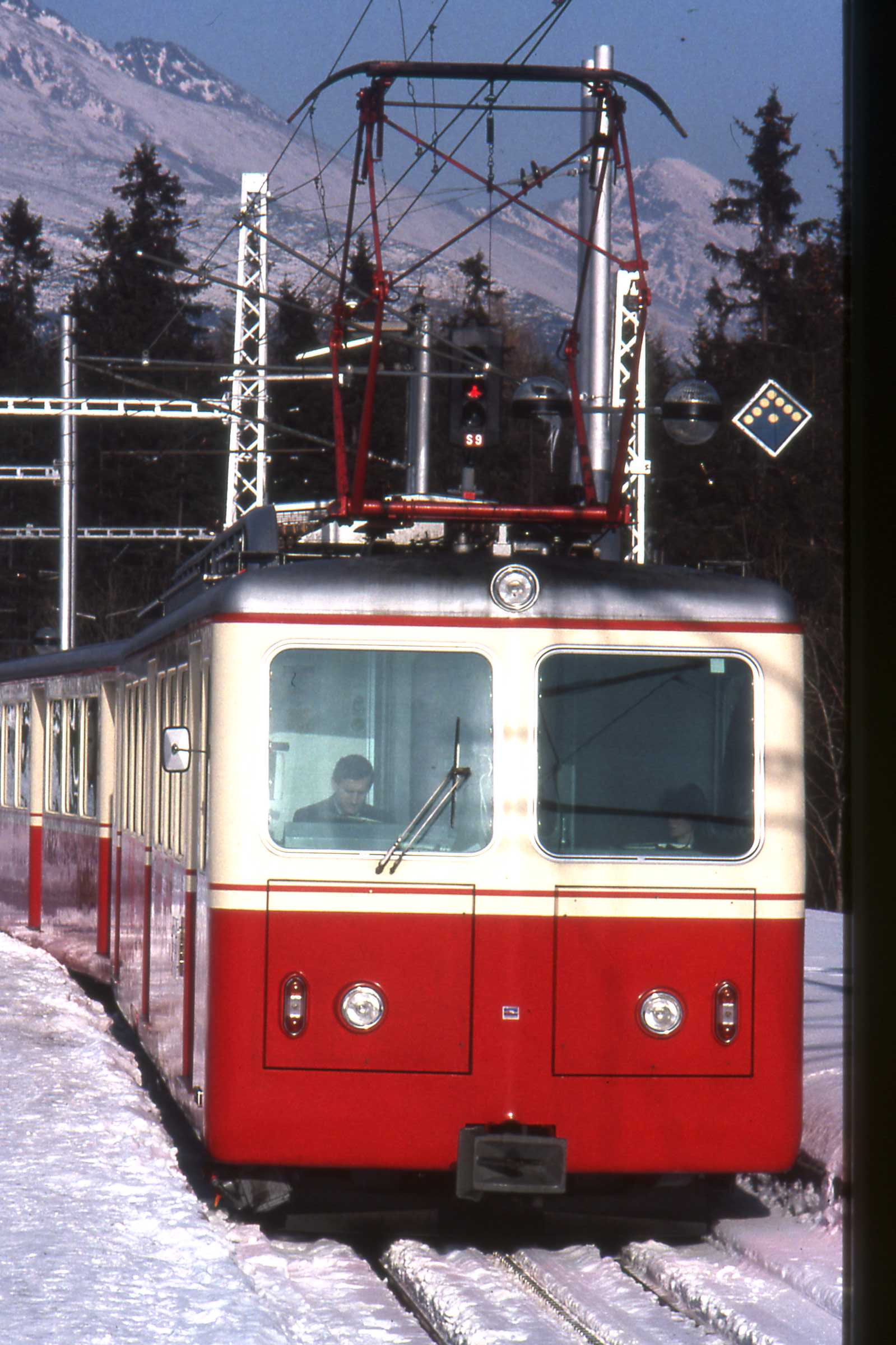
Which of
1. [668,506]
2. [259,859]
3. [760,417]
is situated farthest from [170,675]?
[668,506]

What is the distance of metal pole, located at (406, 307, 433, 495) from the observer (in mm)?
16656

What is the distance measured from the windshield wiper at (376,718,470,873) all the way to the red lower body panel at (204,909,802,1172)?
212mm

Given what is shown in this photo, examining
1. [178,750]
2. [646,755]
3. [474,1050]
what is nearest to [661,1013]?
[474,1050]

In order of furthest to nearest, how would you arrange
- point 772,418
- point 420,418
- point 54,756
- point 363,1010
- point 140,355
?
point 140,355, point 54,756, point 420,418, point 772,418, point 363,1010

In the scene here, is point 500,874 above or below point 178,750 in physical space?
below

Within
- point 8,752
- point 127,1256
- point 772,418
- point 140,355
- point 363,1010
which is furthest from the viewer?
point 140,355

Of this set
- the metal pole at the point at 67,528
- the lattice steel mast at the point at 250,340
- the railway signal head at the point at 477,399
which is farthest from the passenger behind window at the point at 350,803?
the metal pole at the point at 67,528

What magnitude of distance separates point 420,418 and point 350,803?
33.1 ft

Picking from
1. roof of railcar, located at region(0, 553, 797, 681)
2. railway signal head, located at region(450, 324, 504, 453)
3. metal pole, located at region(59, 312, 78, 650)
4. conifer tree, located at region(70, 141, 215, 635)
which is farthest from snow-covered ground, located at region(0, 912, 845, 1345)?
conifer tree, located at region(70, 141, 215, 635)

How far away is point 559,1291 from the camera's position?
6.99m

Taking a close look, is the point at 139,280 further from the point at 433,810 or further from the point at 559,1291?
the point at 559,1291

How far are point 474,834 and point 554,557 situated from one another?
42.0 inches

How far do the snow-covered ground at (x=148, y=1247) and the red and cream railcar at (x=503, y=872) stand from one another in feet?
1.27

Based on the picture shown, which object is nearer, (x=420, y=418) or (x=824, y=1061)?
(x=824, y=1061)
